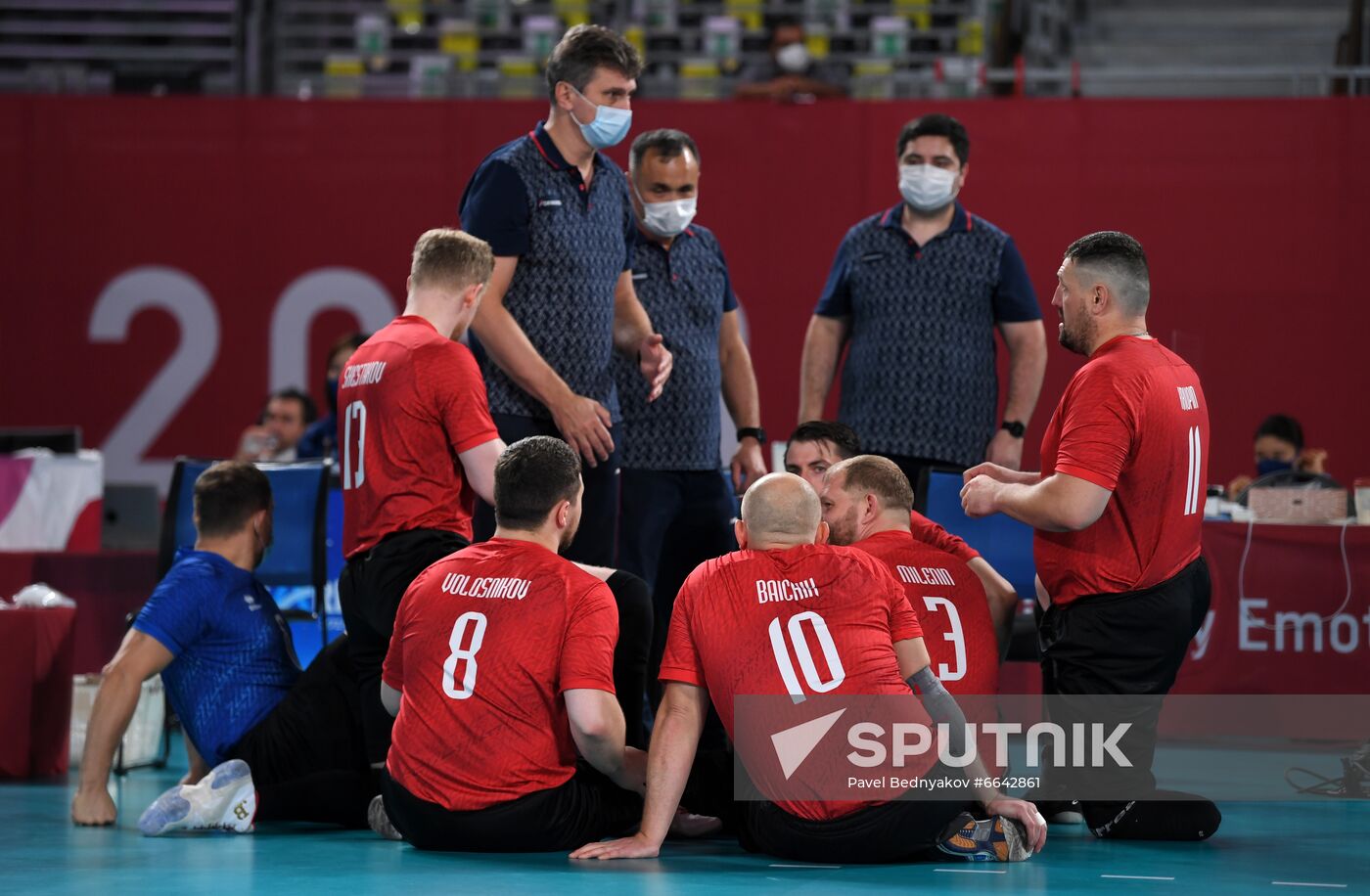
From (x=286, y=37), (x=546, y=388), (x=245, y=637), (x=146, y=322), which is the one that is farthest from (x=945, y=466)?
(x=286, y=37)

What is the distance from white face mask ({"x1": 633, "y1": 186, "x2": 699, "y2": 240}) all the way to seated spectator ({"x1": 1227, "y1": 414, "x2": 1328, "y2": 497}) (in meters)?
3.94

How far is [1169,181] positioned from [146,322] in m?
5.93

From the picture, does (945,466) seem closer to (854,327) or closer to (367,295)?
(854,327)

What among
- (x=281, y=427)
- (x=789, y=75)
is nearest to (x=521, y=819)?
(x=281, y=427)

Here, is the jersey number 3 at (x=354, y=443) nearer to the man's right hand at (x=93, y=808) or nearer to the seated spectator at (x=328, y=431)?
the man's right hand at (x=93, y=808)

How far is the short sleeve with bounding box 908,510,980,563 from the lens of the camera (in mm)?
4090

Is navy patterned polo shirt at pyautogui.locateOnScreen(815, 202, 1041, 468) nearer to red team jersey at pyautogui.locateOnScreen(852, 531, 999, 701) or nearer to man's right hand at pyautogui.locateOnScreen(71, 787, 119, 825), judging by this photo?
red team jersey at pyautogui.locateOnScreen(852, 531, 999, 701)

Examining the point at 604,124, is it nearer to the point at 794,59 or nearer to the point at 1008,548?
the point at 1008,548

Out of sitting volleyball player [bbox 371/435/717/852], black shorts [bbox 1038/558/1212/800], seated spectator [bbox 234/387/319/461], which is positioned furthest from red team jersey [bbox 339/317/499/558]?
seated spectator [bbox 234/387/319/461]

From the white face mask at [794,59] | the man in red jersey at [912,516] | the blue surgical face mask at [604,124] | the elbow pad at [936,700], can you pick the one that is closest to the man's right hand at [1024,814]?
the elbow pad at [936,700]

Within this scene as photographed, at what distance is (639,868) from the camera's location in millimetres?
3400

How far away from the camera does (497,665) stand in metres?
3.49

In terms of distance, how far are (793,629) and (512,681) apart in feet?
2.01

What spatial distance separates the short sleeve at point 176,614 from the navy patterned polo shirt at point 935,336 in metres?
2.00
